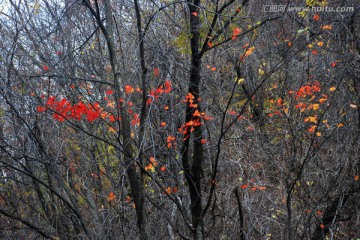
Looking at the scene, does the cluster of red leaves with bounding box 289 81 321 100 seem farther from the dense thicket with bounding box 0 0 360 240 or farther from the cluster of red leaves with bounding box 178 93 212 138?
the cluster of red leaves with bounding box 178 93 212 138

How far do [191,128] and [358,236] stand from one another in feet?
9.20

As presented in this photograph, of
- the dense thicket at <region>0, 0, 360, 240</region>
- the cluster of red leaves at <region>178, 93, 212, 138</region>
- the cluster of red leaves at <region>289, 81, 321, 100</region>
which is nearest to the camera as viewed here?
the dense thicket at <region>0, 0, 360, 240</region>

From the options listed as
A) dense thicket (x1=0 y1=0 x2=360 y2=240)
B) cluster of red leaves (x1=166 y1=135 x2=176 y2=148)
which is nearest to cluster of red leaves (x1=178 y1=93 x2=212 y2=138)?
dense thicket (x1=0 y1=0 x2=360 y2=240)

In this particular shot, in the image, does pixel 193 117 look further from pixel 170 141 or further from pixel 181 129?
pixel 170 141

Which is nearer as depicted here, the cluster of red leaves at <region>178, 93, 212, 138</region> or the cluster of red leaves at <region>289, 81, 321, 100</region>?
the cluster of red leaves at <region>178, 93, 212, 138</region>

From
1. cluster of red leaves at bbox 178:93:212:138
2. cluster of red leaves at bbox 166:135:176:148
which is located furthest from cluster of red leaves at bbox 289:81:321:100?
cluster of red leaves at bbox 166:135:176:148

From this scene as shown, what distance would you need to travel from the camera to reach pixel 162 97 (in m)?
6.47

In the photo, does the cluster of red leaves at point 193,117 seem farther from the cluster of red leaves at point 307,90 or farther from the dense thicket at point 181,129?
the cluster of red leaves at point 307,90

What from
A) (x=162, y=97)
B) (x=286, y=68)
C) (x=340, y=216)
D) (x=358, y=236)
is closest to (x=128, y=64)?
(x=162, y=97)

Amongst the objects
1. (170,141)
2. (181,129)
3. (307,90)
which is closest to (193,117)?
(181,129)

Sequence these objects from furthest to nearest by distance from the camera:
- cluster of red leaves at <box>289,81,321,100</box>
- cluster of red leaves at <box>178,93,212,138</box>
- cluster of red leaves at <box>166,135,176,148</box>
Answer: cluster of red leaves at <box>289,81,321,100</box> < cluster of red leaves at <box>166,135,176,148</box> < cluster of red leaves at <box>178,93,212,138</box>

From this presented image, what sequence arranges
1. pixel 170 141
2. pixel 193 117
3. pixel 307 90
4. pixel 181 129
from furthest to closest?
pixel 307 90 < pixel 170 141 < pixel 181 129 < pixel 193 117

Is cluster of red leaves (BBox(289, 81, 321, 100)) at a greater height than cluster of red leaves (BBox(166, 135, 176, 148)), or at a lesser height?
greater

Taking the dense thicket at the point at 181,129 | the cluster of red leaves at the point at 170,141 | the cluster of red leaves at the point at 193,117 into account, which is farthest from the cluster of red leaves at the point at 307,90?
the cluster of red leaves at the point at 170,141
